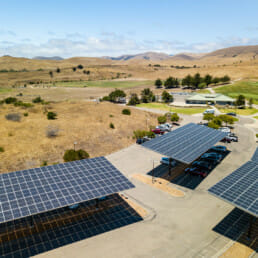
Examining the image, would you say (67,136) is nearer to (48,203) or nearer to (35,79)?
(48,203)

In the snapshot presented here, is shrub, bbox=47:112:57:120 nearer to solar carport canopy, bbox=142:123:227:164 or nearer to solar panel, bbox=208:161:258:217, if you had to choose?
solar carport canopy, bbox=142:123:227:164

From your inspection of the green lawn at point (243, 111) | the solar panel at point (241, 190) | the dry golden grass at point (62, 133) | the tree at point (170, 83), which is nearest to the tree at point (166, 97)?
the green lawn at point (243, 111)

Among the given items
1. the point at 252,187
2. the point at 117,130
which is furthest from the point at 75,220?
the point at 117,130

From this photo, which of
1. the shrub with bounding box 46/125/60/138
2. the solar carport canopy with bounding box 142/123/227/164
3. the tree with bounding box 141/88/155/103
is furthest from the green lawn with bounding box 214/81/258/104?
the shrub with bounding box 46/125/60/138

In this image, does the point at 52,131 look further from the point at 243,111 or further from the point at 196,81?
the point at 196,81

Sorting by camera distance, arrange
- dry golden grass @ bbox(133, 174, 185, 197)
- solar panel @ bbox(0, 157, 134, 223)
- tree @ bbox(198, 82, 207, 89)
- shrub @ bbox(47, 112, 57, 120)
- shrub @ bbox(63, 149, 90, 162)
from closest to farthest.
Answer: solar panel @ bbox(0, 157, 134, 223) → dry golden grass @ bbox(133, 174, 185, 197) → shrub @ bbox(63, 149, 90, 162) → shrub @ bbox(47, 112, 57, 120) → tree @ bbox(198, 82, 207, 89)
